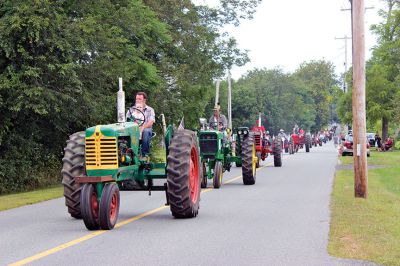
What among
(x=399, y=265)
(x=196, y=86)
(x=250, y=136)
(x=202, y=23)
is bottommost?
(x=399, y=265)

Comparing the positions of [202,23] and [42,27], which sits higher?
[202,23]

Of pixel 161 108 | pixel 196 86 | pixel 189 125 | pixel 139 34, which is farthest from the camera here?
pixel 189 125

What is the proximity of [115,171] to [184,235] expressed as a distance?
1.65m

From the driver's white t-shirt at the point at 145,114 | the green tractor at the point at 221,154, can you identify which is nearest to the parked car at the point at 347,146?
the green tractor at the point at 221,154

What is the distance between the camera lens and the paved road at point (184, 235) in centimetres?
955

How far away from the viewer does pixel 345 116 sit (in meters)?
64.1

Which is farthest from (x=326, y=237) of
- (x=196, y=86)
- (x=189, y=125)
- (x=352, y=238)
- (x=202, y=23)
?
(x=202, y=23)

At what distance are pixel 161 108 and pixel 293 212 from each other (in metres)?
17.3

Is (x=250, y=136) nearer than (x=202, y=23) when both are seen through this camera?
Yes

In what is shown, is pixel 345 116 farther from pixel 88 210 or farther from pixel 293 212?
pixel 88 210

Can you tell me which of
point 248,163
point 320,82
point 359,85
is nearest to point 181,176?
point 359,85

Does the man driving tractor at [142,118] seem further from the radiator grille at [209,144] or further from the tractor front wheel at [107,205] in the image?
the radiator grille at [209,144]

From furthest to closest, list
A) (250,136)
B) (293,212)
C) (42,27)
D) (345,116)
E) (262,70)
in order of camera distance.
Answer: (262,70)
(345,116)
(250,136)
(42,27)
(293,212)

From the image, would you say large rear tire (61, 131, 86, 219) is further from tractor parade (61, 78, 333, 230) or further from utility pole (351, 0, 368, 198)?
utility pole (351, 0, 368, 198)
